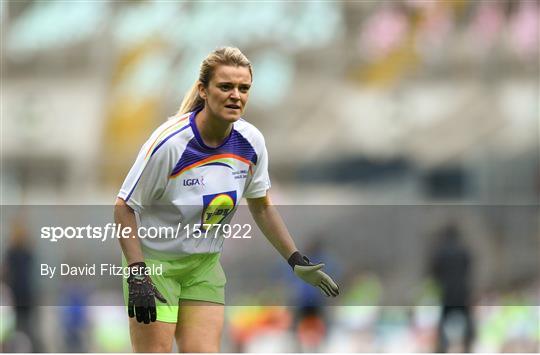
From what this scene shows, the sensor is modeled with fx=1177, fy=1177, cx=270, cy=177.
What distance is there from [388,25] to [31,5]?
8026 mm

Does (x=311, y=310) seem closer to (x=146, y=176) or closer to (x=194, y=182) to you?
(x=194, y=182)

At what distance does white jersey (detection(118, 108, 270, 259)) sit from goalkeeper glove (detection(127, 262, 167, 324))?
0.44 ft

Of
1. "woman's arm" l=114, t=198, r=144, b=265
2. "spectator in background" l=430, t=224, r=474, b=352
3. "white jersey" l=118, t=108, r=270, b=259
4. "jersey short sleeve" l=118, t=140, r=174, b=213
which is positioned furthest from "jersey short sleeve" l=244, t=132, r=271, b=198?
"spectator in background" l=430, t=224, r=474, b=352

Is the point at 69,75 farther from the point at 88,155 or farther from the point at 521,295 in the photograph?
the point at 521,295

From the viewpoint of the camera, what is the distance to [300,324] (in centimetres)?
1212

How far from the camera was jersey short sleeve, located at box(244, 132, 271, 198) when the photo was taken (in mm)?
4934

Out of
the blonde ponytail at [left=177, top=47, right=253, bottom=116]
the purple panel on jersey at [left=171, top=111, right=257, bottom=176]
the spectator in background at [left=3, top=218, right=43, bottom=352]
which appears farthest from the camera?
the spectator in background at [left=3, top=218, right=43, bottom=352]

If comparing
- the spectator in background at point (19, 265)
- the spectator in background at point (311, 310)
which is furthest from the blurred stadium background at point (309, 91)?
the spectator in background at point (19, 265)

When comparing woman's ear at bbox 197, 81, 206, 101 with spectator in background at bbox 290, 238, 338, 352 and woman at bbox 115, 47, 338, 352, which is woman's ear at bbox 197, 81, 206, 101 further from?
spectator in background at bbox 290, 238, 338, 352

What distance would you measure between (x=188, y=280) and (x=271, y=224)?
42 centimetres

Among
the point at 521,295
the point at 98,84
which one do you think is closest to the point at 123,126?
the point at 98,84

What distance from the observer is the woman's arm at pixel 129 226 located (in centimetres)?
468

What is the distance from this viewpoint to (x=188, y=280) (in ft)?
16.1

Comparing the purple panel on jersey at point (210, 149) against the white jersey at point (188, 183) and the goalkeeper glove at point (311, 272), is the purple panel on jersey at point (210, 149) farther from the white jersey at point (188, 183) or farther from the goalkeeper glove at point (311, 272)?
the goalkeeper glove at point (311, 272)
